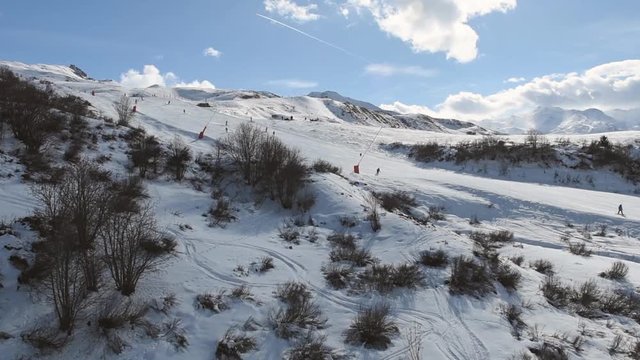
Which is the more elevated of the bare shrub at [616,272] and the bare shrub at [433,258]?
the bare shrub at [616,272]

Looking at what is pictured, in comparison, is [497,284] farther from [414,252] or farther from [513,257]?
[513,257]

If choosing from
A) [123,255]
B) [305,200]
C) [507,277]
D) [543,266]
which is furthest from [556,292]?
[123,255]

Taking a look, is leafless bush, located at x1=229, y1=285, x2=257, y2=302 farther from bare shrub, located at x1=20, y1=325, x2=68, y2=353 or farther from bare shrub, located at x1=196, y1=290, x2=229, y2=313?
bare shrub, located at x1=20, y1=325, x2=68, y2=353

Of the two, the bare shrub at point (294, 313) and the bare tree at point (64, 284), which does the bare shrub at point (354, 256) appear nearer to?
the bare shrub at point (294, 313)

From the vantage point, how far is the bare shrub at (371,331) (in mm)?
8758

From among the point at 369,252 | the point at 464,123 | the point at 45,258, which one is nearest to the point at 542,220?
the point at 369,252

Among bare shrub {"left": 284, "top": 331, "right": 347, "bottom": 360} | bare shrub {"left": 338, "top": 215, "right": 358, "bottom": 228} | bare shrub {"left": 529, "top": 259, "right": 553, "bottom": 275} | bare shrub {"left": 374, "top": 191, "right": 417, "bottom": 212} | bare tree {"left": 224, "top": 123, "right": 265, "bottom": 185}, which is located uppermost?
bare tree {"left": 224, "top": 123, "right": 265, "bottom": 185}

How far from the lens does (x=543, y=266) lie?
555 inches

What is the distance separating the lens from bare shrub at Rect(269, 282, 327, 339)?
28.9 feet

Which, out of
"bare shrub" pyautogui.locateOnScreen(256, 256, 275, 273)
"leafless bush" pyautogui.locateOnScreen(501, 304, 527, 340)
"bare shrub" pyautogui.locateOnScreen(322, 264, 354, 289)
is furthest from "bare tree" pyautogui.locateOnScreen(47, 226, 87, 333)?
"leafless bush" pyautogui.locateOnScreen(501, 304, 527, 340)

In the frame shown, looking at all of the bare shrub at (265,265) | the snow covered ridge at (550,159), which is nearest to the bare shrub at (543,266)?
the bare shrub at (265,265)

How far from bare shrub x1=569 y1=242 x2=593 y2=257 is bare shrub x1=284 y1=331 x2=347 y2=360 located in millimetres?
11400

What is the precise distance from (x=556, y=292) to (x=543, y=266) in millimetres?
2272

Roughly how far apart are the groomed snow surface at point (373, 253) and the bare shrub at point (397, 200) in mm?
517
